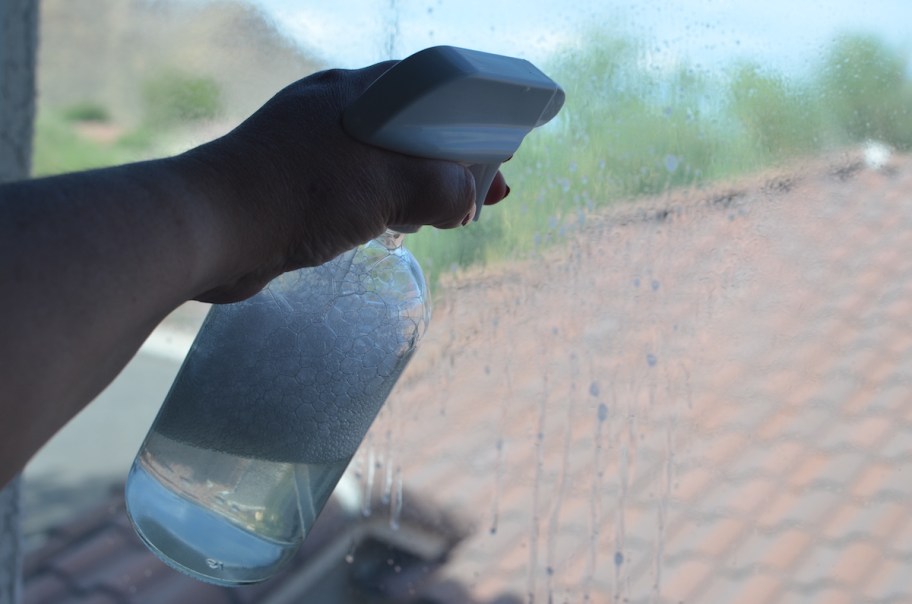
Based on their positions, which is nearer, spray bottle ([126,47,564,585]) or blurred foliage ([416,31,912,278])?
spray bottle ([126,47,564,585])

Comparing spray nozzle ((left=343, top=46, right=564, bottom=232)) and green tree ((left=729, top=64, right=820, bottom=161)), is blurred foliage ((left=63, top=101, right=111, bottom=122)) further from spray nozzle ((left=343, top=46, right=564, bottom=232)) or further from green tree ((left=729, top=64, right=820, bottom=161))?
spray nozzle ((left=343, top=46, right=564, bottom=232))

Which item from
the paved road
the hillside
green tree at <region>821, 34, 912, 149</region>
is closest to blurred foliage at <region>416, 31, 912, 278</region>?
green tree at <region>821, 34, 912, 149</region>

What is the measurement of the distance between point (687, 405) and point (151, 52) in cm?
85

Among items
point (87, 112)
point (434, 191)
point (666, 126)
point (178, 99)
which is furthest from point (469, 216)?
point (87, 112)

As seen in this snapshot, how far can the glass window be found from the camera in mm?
952

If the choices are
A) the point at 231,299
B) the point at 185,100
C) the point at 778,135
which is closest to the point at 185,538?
the point at 231,299

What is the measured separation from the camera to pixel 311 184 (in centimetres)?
45

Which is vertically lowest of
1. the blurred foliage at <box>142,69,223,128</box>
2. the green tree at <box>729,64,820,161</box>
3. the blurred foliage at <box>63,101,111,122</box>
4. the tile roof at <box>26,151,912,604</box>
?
the tile roof at <box>26,151,912,604</box>

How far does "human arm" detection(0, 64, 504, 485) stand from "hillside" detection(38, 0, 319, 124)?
73 cm

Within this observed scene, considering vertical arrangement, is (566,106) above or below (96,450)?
above

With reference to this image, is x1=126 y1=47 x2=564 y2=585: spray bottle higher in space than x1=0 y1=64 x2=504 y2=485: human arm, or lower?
lower

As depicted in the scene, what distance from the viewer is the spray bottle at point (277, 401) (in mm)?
500

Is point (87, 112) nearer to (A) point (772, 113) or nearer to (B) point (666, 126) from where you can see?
(B) point (666, 126)

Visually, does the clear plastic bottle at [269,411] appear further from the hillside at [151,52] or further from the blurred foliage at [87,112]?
the blurred foliage at [87,112]
